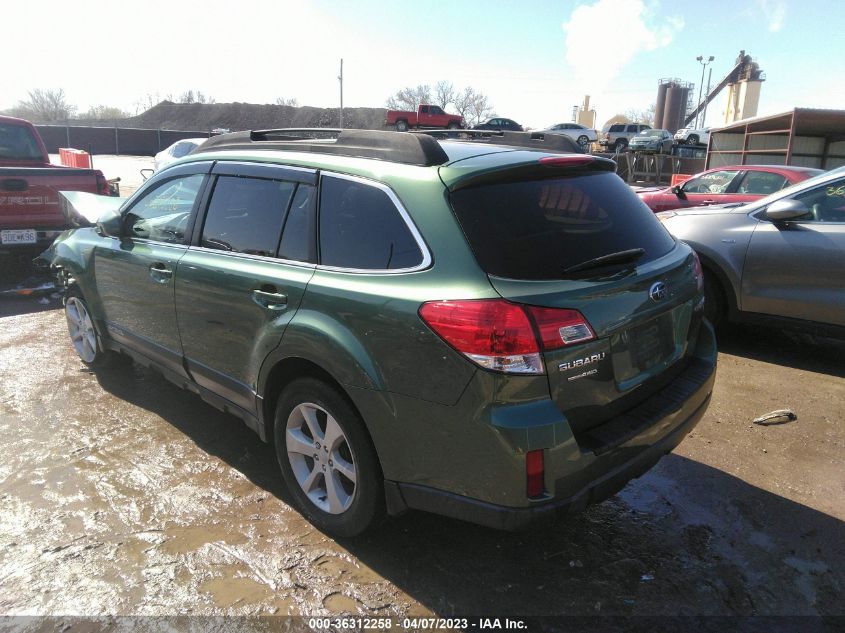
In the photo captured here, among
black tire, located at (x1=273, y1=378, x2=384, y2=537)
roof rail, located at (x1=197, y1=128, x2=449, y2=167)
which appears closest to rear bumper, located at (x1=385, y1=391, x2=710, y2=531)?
black tire, located at (x1=273, y1=378, x2=384, y2=537)

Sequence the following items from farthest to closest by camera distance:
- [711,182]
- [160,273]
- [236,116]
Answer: [236,116]
[711,182]
[160,273]

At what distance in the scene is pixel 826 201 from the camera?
16.1 ft

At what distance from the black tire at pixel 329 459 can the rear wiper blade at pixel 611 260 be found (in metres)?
1.11

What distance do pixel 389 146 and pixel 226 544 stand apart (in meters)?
2.02

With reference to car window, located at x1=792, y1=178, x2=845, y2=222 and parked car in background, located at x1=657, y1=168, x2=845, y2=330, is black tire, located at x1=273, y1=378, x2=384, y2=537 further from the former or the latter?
car window, located at x1=792, y1=178, x2=845, y2=222

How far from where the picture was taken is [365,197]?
8.66ft

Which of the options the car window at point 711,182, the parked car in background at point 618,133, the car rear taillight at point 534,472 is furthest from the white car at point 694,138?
the car rear taillight at point 534,472

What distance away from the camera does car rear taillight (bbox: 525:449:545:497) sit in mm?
2098

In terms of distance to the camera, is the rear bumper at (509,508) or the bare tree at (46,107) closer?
the rear bumper at (509,508)

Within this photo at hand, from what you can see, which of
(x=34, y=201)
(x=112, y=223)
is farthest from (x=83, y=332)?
(x=34, y=201)

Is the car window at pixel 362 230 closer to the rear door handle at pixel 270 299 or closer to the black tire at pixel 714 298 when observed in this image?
the rear door handle at pixel 270 299

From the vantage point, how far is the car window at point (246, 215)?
303cm

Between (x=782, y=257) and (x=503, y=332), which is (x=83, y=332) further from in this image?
(x=782, y=257)

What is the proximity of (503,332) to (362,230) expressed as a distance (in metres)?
0.87
